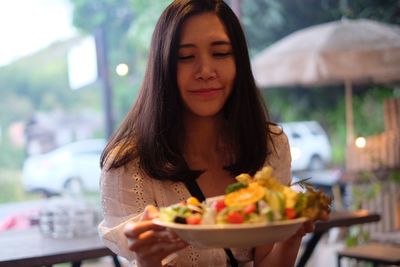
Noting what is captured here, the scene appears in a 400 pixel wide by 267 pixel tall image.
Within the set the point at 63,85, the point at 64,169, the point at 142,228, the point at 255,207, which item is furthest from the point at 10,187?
the point at 255,207

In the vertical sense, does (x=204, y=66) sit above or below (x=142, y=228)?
above

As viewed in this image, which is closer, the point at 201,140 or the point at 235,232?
the point at 235,232

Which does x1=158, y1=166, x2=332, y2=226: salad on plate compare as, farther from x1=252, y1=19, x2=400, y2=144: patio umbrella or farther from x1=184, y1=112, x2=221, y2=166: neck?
x1=252, y1=19, x2=400, y2=144: patio umbrella

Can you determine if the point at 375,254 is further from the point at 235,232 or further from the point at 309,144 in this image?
the point at 235,232

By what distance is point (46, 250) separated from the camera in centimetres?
244

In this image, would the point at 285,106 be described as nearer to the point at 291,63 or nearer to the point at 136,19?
the point at 291,63

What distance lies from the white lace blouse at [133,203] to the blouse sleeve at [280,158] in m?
0.27

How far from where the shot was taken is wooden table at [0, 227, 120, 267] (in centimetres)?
229

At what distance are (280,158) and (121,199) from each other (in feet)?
1.66

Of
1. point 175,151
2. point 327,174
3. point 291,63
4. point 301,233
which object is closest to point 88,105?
point 291,63

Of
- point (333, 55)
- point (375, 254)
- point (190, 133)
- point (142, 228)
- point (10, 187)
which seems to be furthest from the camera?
point (333, 55)

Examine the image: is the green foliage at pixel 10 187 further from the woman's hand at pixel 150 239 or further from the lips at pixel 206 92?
the woman's hand at pixel 150 239

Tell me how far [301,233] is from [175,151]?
0.45 metres

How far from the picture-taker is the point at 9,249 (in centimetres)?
249
